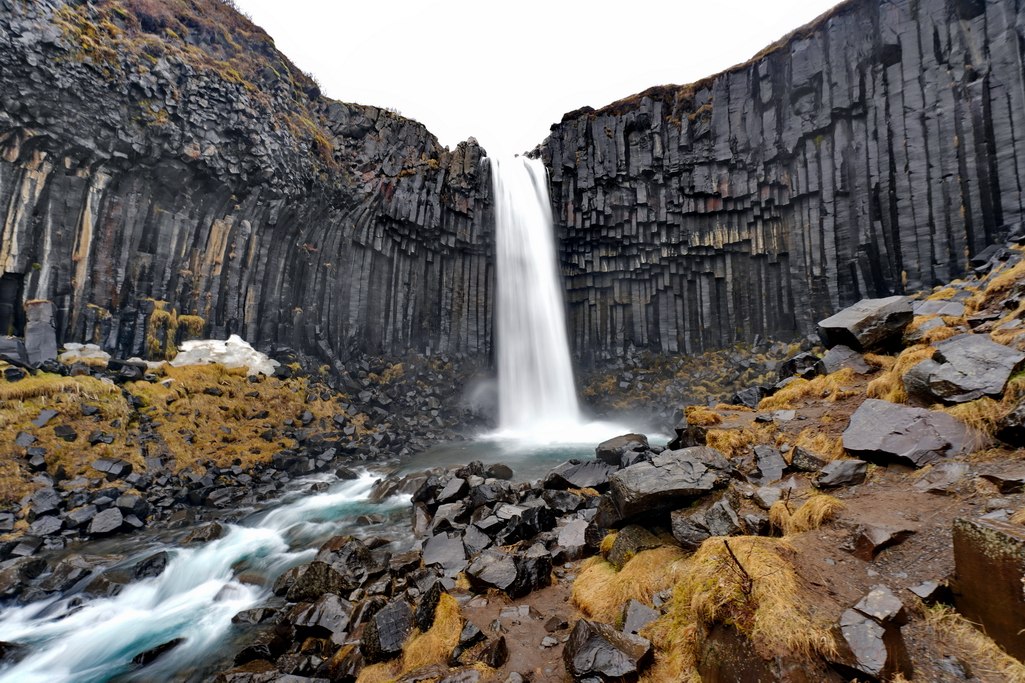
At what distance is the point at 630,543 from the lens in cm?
546

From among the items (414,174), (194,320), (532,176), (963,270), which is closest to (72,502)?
(194,320)

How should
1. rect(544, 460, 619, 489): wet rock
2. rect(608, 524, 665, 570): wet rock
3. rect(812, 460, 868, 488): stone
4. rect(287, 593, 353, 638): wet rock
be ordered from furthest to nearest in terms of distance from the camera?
rect(544, 460, 619, 489): wet rock
rect(287, 593, 353, 638): wet rock
rect(608, 524, 665, 570): wet rock
rect(812, 460, 868, 488): stone

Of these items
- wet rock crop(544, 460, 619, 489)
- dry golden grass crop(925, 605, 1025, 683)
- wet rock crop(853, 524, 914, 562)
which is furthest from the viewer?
wet rock crop(544, 460, 619, 489)

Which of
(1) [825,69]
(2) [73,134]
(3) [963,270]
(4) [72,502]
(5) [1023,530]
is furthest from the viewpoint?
(1) [825,69]

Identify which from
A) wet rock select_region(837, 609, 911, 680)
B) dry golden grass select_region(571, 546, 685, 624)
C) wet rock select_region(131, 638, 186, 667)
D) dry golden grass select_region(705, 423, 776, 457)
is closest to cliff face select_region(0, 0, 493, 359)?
wet rock select_region(131, 638, 186, 667)

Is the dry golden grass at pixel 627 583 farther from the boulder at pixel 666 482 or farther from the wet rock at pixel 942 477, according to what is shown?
the wet rock at pixel 942 477

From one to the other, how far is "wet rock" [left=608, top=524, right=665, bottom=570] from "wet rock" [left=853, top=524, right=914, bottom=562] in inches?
82.2

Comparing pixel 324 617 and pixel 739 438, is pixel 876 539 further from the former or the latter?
pixel 324 617

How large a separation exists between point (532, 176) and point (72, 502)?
2908 centimetres

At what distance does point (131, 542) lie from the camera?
10.0 metres

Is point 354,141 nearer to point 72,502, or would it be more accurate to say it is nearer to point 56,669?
point 72,502

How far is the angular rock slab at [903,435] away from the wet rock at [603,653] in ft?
12.9

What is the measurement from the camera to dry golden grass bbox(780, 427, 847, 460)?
5.77 metres

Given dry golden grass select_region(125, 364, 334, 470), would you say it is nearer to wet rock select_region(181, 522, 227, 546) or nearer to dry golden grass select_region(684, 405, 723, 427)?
wet rock select_region(181, 522, 227, 546)
